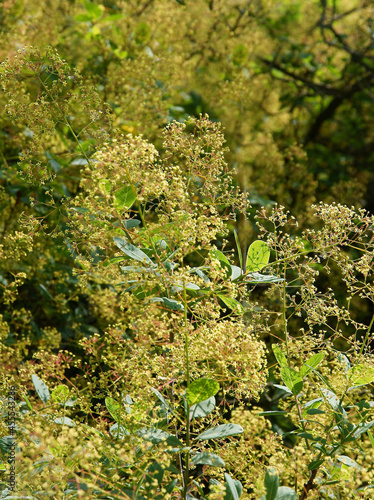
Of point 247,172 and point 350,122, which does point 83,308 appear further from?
point 350,122

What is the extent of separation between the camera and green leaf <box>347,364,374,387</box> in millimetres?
1516

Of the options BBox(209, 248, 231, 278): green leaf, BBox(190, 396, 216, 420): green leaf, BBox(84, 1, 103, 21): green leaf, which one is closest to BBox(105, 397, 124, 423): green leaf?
BBox(190, 396, 216, 420): green leaf

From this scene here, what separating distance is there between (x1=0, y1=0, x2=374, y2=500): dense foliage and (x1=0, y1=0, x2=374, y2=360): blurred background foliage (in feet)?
0.06

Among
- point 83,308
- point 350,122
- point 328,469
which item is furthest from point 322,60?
point 328,469

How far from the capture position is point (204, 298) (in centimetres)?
168

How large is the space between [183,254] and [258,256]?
0.28 m

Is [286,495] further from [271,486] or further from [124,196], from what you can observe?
[124,196]

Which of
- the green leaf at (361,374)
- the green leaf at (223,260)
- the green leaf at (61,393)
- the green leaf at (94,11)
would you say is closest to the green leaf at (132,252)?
the green leaf at (223,260)

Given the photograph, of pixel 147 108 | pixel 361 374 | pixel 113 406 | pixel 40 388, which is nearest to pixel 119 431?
pixel 113 406

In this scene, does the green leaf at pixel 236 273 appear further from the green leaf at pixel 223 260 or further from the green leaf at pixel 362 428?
the green leaf at pixel 362 428

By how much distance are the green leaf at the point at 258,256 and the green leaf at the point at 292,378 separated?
315 mm

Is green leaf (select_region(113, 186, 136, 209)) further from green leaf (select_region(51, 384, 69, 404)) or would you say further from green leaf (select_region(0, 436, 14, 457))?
green leaf (select_region(0, 436, 14, 457))

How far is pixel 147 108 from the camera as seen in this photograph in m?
2.88

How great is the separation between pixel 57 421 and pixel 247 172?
2.07 meters
